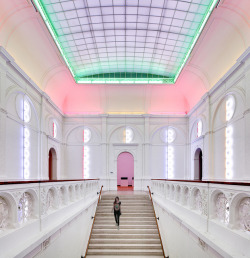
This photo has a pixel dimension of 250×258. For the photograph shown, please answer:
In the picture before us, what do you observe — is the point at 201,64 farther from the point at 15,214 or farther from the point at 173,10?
the point at 15,214

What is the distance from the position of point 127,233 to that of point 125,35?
11.1 metres

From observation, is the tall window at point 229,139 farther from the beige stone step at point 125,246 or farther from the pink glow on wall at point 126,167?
the pink glow on wall at point 126,167

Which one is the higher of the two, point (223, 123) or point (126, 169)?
point (223, 123)

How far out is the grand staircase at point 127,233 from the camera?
1091 centimetres

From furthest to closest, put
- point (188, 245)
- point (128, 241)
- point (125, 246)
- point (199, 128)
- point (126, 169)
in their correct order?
point (126, 169) < point (199, 128) < point (128, 241) < point (125, 246) < point (188, 245)

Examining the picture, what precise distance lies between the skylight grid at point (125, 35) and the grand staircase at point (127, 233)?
9774mm

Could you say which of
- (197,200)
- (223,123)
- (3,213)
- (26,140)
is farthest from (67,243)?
(223,123)

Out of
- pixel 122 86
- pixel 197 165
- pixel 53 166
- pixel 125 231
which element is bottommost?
pixel 125 231

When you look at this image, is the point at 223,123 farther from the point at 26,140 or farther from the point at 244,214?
the point at 26,140

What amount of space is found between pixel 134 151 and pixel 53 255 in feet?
52.4

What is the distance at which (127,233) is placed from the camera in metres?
12.2

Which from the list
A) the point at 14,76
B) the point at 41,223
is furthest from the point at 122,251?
the point at 14,76

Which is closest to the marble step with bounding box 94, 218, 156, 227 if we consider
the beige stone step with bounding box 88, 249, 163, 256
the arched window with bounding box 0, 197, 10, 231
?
the beige stone step with bounding box 88, 249, 163, 256

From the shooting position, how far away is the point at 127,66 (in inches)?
777
